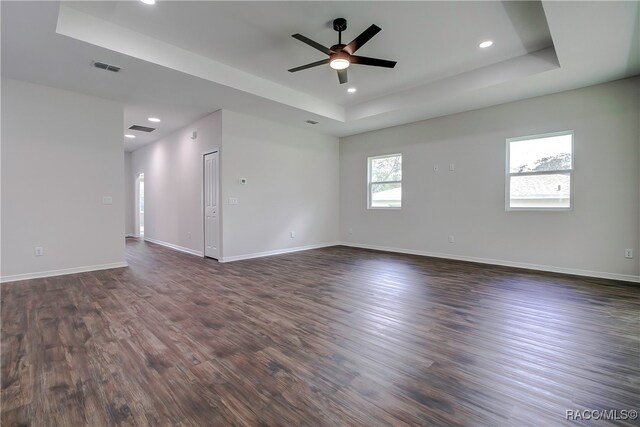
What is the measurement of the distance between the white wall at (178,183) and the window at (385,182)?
11.9 feet

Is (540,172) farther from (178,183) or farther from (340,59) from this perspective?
(178,183)

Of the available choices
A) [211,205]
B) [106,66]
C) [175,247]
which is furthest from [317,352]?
[175,247]

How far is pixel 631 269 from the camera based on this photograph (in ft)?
12.9

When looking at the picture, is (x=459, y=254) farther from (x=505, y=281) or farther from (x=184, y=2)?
(x=184, y=2)

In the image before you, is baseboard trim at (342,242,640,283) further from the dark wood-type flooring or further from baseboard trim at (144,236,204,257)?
baseboard trim at (144,236,204,257)

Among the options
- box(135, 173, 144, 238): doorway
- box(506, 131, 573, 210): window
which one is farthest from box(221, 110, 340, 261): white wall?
box(135, 173, 144, 238): doorway

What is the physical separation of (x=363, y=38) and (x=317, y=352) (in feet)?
9.73

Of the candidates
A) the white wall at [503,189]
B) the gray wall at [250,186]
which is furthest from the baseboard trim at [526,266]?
the gray wall at [250,186]

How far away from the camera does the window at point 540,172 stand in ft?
14.5

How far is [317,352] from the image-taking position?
2.07m

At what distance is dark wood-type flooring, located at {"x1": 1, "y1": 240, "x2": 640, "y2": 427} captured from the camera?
4.89 feet

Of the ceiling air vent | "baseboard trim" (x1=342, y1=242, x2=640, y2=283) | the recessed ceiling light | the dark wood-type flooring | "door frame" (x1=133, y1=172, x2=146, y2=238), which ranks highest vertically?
the ceiling air vent

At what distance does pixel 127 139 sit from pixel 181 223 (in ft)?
10.3

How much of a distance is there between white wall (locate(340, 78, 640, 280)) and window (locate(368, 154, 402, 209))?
175 mm
